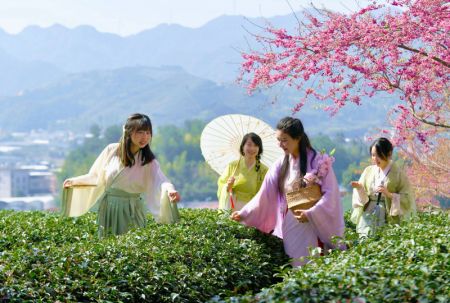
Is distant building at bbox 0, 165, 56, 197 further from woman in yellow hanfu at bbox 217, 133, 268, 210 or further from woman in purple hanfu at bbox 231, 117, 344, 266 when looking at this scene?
woman in purple hanfu at bbox 231, 117, 344, 266

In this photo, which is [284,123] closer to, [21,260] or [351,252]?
[351,252]

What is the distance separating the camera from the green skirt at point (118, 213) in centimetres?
753

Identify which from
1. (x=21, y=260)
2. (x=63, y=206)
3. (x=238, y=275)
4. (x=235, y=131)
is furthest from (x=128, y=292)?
(x=235, y=131)

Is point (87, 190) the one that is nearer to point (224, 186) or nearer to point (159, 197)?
point (159, 197)

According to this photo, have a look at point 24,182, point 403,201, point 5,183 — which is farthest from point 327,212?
point 24,182

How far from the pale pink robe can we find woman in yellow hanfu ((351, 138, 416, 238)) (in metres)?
1.29

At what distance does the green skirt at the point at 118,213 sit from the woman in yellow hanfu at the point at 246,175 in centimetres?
186

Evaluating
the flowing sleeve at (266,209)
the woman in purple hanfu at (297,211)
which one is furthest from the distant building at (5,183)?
the woman in purple hanfu at (297,211)

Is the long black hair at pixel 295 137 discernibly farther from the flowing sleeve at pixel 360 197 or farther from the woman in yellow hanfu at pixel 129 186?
the flowing sleeve at pixel 360 197

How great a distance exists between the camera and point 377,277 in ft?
13.1

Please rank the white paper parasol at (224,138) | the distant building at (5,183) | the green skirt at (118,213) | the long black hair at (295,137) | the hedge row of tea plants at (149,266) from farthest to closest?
the distant building at (5,183)
the white paper parasol at (224,138)
the green skirt at (118,213)
the long black hair at (295,137)
the hedge row of tea plants at (149,266)

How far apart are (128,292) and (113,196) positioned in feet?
8.17

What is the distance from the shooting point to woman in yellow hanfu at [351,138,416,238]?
8.09 metres

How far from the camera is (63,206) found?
8.12 metres
